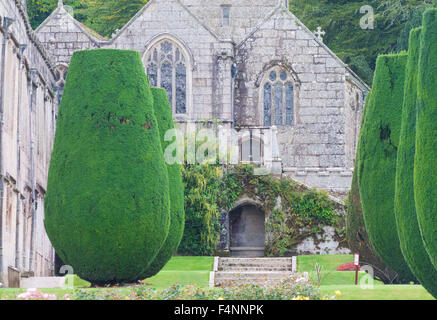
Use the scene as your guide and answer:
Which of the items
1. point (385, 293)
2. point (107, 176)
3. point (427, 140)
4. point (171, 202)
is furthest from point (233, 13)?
point (427, 140)

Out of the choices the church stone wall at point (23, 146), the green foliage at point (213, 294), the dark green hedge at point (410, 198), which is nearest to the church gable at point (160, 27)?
the church stone wall at point (23, 146)

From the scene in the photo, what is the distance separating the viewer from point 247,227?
3828cm

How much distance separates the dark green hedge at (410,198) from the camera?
18.0 m

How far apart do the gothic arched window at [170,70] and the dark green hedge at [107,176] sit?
65.1ft

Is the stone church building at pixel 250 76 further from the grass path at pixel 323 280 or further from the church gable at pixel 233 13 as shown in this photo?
the grass path at pixel 323 280

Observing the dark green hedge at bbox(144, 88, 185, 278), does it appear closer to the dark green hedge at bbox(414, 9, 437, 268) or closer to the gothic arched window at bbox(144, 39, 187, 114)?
the dark green hedge at bbox(414, 9, 437, 268)

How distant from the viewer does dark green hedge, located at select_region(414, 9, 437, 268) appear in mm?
16562

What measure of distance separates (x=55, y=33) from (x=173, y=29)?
531 cm

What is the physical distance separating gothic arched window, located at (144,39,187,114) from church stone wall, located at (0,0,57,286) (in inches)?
376

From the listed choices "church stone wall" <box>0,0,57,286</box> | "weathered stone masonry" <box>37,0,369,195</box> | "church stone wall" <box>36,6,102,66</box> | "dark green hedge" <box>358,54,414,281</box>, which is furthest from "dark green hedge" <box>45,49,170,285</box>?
"church stone wall" <box>36,6,102,66</box>

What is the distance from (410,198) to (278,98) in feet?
83.6

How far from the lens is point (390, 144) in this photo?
23.0 metres
